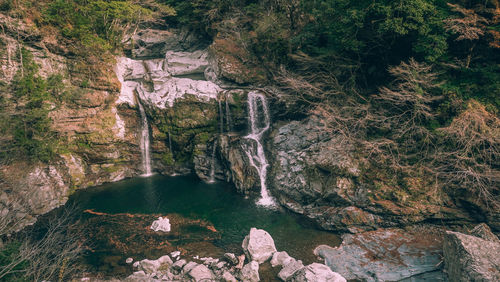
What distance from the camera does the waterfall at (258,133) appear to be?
48.2ft

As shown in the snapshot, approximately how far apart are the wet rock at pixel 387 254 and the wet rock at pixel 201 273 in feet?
14.1

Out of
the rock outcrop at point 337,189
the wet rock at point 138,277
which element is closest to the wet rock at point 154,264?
the wet rock at point 138,277

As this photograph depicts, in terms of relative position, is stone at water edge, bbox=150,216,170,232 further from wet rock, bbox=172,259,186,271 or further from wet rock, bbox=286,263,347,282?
wet rock, bbox=286,263,347,282

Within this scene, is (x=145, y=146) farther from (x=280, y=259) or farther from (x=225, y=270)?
(x=280, y=259)

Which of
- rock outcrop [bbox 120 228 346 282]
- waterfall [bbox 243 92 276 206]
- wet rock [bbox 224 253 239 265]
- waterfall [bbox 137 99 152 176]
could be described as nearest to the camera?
rock outcrop [bbox 120 228 346 282]

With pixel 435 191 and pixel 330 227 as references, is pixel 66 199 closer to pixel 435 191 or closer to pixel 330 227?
pixel 330 227

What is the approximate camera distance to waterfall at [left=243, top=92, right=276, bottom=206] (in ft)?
48.2

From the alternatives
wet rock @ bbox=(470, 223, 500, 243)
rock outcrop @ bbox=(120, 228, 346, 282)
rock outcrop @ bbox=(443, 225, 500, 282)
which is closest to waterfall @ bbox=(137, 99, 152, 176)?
rock outcrop @ bbox=(120, 228, 346, 282)

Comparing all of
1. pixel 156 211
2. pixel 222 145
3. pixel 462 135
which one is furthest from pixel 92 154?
pixel 462 135

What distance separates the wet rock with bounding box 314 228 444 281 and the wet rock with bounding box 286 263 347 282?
0.92 metres

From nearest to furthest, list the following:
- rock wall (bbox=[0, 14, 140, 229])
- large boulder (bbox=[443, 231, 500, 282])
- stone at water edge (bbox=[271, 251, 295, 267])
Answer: large boulder (bbox=[443, 231, 500, 282]) → stone at water edge (bbox=[271, 251, 295, 267]) → rock wall (bbox=[0, 14, 140, 229])

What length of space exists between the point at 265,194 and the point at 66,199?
11.1 metres

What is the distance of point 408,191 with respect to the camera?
10570 millimetres

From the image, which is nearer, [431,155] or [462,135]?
[462,135]
